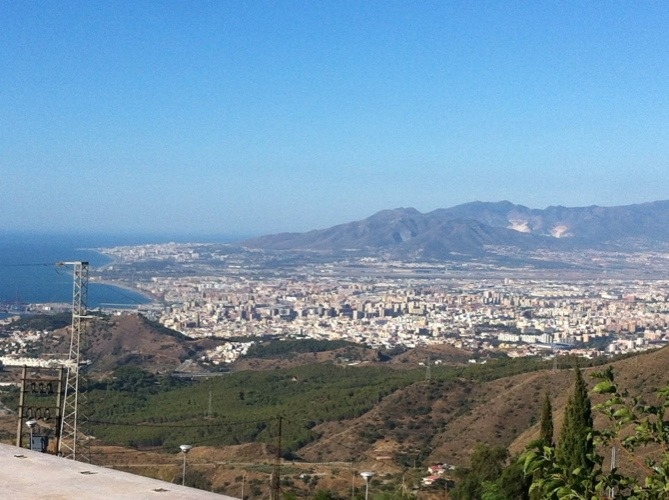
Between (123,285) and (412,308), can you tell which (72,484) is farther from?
(123,285)

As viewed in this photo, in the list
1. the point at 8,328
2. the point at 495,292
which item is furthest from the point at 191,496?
the point at 495,292

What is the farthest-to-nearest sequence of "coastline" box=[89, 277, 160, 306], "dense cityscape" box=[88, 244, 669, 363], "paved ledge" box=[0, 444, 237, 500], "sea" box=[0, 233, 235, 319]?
1. "coastline" box=[89, 277, 160, 306]
2. "sea" box=[0, 233, 235, 319]
3. "dense cityscape" box=[88, 244, 669, 363]
4. "paved ledge" box=[0, 444, 237, 500]

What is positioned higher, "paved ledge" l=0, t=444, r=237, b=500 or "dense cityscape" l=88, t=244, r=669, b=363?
"paved ledge" l=0, t=444, r=237, b=500

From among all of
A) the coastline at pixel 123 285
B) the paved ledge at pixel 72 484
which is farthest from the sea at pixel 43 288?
the paved ledge at pixel 72 484

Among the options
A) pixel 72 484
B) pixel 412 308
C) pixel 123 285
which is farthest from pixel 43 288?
pixel 72 484

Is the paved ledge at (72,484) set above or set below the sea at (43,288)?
above

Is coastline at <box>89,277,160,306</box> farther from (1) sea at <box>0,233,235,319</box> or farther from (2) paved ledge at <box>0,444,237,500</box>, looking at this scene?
(2) paved ledge at <box>0,444,237,500</box>

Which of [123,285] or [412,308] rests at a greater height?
[123,285]

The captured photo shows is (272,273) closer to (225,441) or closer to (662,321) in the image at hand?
(662,321)

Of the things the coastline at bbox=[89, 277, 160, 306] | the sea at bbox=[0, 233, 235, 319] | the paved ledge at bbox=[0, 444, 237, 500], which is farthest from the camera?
the coastline at bbox=[89, 277, 160, 306]

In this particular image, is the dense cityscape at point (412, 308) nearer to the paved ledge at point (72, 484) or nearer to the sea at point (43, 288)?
the sea at point (43, 288)

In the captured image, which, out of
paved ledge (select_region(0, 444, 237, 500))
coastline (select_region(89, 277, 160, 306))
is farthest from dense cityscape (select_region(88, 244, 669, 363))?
paved ledge (select_region(0, 444, 237, 500))

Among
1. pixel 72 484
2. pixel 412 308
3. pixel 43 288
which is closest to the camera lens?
pixel 72 484
